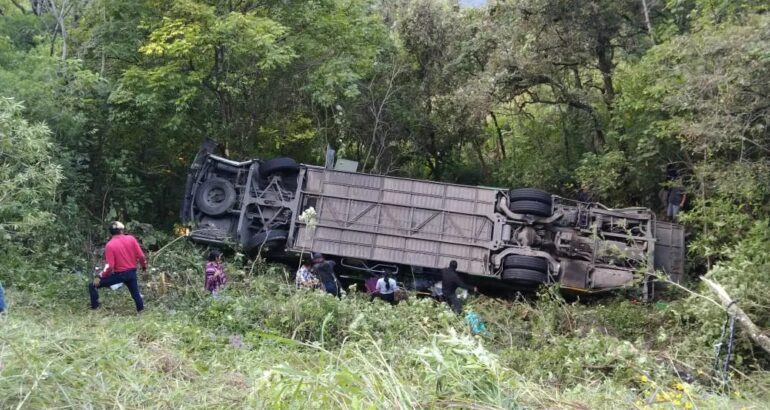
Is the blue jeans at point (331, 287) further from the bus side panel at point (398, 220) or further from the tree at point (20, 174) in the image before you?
the tree at point (20, 174)

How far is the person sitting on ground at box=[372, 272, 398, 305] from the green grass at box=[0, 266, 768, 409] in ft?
4.40

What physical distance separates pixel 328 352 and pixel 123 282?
17.5 feet

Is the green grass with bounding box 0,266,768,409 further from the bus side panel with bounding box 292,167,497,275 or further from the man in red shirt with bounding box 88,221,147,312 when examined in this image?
the bus side panel with bounding box 292,167,497,275

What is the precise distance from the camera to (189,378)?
174 inches

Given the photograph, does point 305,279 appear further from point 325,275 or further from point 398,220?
point 398,220

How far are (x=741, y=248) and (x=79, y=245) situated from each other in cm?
1074

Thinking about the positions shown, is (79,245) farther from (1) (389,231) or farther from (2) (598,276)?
(2) (598,276)

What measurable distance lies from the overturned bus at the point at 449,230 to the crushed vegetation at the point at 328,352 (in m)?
0.69

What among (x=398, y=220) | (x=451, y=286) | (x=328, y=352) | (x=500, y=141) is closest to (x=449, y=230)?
(x=398, y=220)

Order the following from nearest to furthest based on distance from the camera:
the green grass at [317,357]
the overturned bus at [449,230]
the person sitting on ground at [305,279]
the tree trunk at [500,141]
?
the green grass at [317,357], the person sitting on ground at [305,279], the overturned bus at [449,230], the tree trunk at [500,141]

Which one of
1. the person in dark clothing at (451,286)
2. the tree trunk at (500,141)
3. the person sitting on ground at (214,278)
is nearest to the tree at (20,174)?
the person sitting on ground at (214,278)

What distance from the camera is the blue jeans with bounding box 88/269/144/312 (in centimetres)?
812

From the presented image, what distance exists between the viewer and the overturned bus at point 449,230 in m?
11.1

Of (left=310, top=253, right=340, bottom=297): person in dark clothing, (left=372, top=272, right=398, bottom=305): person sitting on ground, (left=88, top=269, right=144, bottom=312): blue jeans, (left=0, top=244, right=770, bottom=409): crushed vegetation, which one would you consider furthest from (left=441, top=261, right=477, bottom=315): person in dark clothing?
(left=88, top=269, right=144, bottom=312): blue jeans
